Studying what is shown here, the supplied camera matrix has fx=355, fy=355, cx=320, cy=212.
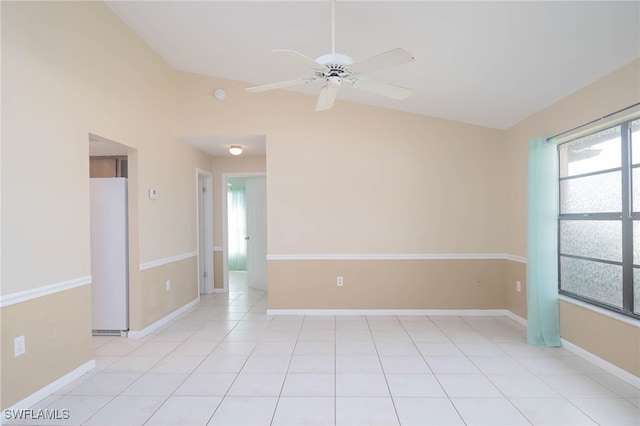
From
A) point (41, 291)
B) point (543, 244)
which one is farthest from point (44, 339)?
point (543, 244)

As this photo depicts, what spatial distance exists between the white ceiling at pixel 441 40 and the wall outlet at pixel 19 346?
9.06 ft

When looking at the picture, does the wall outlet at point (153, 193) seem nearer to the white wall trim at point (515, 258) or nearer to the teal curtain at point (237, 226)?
the white wall trim at point (515, 258)

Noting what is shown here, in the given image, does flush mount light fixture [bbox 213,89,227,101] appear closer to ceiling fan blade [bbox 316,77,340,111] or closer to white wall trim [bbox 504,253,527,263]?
ceiling fan blade [bbox 316,77,340,111]

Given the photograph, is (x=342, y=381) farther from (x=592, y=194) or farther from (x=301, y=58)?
(x=592, y=194)

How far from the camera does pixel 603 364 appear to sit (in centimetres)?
287

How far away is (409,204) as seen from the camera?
451 centimetres

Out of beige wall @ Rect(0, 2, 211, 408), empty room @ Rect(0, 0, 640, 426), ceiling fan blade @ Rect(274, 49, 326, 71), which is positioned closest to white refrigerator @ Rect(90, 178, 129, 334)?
empty room @ Rect(0, 0, 640, 426)

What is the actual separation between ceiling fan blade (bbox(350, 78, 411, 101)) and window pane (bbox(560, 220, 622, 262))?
79.6 inches

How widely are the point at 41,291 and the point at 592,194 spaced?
4.43m

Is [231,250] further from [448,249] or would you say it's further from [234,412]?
[234,412]

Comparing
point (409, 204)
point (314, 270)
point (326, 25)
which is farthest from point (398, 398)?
→ point (326, 25)

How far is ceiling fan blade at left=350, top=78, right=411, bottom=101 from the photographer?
2.39m

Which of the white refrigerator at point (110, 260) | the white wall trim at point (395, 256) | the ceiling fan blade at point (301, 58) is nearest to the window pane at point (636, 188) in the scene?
the white wall trim at point (395, 256)

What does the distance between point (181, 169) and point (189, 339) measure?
2.22 meters
